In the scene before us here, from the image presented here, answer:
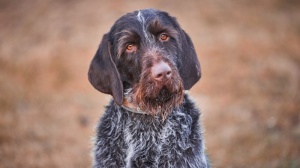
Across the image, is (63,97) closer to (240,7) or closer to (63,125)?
(63,125)

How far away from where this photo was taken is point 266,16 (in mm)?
19812

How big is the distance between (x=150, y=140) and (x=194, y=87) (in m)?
9.40

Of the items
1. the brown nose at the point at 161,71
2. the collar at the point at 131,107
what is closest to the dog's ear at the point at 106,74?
the collar at the point at 131,107

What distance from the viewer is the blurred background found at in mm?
9141

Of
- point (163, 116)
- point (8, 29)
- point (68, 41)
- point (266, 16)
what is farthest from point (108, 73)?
point (266, 16)

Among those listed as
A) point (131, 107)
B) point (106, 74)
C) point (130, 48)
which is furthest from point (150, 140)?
point (130, 48)

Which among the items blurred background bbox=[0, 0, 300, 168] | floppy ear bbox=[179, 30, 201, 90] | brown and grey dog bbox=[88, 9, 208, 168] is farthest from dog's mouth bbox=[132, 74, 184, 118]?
blurred background bbox=[0, 0, 300, 168]

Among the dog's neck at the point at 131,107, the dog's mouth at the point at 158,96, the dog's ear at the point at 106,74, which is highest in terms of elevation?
the dog's ear at the point at 106,74

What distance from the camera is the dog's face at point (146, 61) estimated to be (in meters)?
4.66

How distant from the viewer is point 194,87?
1430cm

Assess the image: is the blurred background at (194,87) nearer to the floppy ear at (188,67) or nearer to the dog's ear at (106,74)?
the floppy ear at (188,67)

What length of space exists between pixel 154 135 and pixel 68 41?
12637 millimetres

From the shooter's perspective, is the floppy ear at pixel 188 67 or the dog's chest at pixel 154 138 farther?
the floppy ear at pixel 188 67

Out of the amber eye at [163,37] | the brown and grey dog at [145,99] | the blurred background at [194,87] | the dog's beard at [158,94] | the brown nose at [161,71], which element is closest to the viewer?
the brown nose at [161,71]
